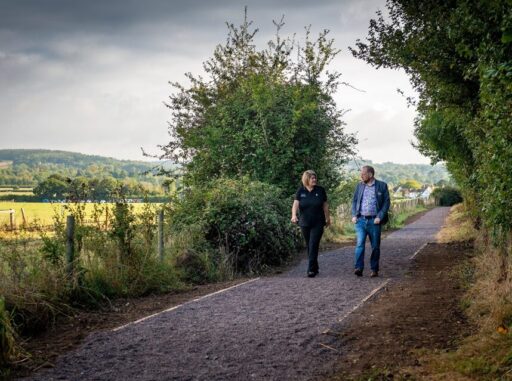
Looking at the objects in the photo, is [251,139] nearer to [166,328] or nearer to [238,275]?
[238,275]

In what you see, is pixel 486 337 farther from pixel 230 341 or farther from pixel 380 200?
pixel 380 200

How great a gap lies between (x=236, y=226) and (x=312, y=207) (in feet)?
8.92

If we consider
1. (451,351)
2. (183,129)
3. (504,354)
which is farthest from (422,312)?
(183,129)

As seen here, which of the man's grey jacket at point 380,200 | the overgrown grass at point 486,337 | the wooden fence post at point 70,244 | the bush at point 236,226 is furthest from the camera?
the bush at point 236,226

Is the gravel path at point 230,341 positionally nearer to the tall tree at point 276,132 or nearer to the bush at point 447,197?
the tall tree at point 276,132

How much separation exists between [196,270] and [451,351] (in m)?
6.90

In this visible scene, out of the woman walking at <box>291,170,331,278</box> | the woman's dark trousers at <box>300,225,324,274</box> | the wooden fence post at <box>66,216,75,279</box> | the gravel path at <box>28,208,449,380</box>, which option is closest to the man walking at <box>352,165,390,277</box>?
the woman walking at <box>291,170,331,278</box>

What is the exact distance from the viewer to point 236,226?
44.9ft

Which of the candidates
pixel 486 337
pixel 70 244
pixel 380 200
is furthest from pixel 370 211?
pixel 70 244

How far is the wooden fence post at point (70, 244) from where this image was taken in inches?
348

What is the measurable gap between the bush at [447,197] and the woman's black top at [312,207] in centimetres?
5633

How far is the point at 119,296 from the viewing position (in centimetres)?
968

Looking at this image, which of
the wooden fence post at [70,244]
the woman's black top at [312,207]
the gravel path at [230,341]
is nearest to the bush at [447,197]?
the woman's black top at [312,207]

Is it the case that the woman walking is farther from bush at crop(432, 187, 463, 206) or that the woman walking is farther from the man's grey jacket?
bush at crop(432, 187, 463, 206)
